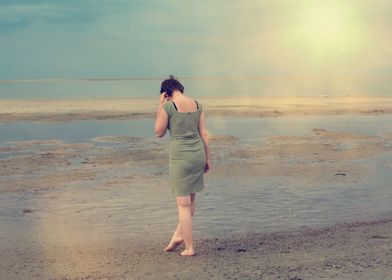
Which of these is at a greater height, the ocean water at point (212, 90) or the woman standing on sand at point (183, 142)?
the woman standing on sand at point (183, 142)

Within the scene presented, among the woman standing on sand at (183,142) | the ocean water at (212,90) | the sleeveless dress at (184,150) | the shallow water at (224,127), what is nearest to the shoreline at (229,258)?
the woman standing on sand at (183,142)

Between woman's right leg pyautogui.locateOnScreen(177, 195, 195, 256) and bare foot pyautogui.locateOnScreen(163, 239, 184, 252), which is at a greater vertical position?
woman's right leg pyautogui.locateOnScreen(177, 195, 195, 256)

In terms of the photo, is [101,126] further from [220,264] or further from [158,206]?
[220,264]

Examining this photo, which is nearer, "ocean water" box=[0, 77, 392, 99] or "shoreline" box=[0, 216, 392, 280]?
"shoreline" box=[0, 216, 392, 280]

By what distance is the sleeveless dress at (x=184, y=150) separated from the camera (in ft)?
23.2

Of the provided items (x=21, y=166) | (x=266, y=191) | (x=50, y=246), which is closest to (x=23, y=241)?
(x=50, y=246)

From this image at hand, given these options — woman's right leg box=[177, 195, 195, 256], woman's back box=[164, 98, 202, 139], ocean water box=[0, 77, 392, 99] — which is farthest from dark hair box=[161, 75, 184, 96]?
ocean water box=[0, 77, 392, 99]

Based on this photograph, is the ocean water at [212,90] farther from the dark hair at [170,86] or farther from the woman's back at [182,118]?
the woman's back at [182,118]

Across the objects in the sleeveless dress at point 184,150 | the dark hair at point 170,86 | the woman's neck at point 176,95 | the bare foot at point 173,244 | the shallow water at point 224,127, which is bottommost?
the shallow water at point 224,127

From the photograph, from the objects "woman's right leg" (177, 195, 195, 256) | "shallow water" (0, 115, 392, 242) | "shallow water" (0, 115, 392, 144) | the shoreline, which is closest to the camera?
the shoreline

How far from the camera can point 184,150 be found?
7113 millimetres

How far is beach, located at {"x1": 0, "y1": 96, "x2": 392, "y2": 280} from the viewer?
677 cm

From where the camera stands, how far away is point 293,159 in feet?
54.4

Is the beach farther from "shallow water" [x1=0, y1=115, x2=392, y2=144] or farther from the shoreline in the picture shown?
"shallow water" [x1=0, y1=115, x2=392, y2=144]
